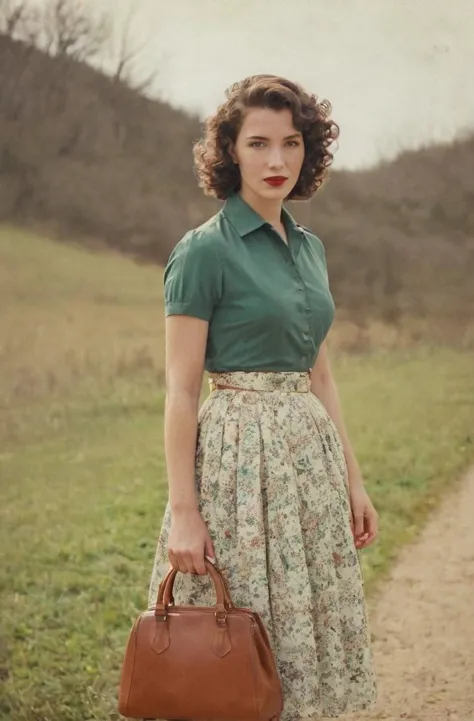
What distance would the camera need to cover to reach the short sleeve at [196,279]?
1.46 metres

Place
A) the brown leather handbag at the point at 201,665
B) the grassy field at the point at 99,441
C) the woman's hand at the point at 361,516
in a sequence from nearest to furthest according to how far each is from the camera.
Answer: the brown leather handbag at the point at 201,665 → the woman's hand at the point at 361,516 → the grassy field at the point at 99,441

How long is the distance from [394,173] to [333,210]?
0.69ft

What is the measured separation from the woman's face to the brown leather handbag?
0.68 m

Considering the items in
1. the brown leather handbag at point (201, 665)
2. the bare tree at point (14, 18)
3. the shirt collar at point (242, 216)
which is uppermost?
the bare tree at point (14, 18)

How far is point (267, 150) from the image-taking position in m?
1.55

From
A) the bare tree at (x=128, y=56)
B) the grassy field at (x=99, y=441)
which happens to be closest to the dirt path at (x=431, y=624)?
the grassy field at (x=99, y=441)

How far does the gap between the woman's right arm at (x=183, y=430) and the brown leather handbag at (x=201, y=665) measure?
0.07m

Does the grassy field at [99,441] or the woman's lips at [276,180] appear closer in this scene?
the woman's lips at [276,180]

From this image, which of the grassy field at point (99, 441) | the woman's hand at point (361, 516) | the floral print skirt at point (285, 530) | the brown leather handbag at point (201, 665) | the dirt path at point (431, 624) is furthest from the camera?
the grassy field at point (99, 441)

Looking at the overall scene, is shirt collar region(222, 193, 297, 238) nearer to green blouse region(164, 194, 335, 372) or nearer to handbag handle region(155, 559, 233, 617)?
green blouse region(164, 194, 335, 372)

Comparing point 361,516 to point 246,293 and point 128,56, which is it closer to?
point 246,293

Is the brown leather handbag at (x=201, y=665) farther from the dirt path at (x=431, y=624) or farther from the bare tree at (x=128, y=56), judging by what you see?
the bare tree at (x=128, y=56)

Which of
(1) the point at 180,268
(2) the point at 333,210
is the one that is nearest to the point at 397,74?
(2) the point at 333,210

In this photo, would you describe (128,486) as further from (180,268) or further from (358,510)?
(180,268)
